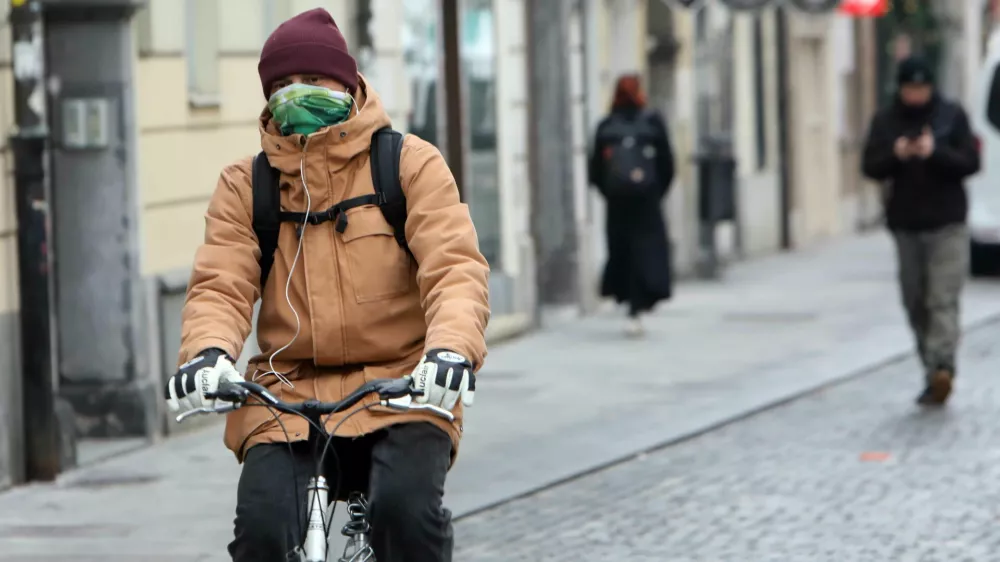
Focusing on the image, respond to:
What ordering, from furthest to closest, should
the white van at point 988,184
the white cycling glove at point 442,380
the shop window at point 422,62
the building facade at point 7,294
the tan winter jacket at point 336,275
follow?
1. the white van at point 988,184
2. the shop window at point 422,62
3. the building facade at point 7,294
4. the tan winter jacket at point 336,275
5. the white cycling glove at point 442,380

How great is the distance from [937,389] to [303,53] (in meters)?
7.08

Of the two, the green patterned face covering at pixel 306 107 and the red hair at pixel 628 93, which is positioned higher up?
the red hair at pixel 628 93

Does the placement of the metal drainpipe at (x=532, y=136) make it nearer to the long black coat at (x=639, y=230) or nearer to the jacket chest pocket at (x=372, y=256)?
the long black coat at (x=639, y=230)

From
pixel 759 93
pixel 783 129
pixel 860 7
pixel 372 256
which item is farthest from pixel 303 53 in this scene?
pixel 783 129

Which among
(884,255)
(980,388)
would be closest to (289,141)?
(980,388)

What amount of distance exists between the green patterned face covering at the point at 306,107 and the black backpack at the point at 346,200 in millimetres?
110

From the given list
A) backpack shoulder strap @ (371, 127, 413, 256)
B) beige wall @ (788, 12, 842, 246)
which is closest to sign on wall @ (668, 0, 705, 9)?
beige wall @ (788, 12, 842, 246)

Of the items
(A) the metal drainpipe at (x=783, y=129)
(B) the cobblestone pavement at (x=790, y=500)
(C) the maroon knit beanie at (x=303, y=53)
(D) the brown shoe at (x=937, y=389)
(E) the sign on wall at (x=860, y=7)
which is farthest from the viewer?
(A) the metal drainpipe at (x=783, y=129)

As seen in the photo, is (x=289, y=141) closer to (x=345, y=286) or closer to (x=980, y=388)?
(x=345, y=286)

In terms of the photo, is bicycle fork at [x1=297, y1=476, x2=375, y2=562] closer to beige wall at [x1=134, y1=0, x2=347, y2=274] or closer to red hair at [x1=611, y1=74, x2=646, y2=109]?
beige wall at [x1=134, y1=0, x2=347, y2=274]

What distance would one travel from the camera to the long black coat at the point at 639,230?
15234mm

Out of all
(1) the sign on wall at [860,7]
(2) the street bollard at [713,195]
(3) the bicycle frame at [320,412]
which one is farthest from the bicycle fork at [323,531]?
(1) the sign on wall at [860,7]

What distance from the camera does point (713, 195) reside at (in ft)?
66.5

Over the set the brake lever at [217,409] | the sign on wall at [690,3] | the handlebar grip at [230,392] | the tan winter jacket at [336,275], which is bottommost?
the brake lever at [217,409]
